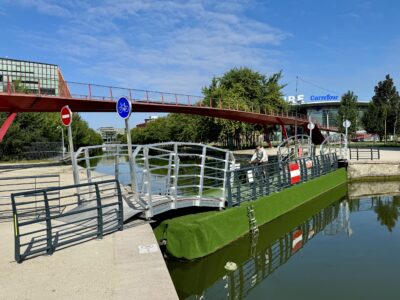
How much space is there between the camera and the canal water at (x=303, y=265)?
753 centimetres

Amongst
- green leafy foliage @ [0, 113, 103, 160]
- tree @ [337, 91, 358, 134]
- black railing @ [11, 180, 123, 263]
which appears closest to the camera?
black railing @ [11, 180, 123, 263]

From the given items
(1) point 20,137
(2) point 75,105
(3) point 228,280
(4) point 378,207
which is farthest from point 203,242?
(1) point 20,137

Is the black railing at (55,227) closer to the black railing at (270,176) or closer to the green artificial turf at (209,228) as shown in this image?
the green artificial turf at (209,228)

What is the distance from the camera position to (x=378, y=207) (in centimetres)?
1603

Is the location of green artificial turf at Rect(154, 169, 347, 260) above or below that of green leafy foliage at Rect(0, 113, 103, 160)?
below

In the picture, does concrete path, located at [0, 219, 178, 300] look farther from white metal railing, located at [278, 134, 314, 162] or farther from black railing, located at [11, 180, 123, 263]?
white metal railing, located at [278, 134, 314, 162]

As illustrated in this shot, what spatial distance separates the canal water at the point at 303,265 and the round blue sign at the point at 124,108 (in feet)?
11.4

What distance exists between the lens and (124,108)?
8.95 m

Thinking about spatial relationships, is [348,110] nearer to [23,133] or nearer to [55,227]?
[23,133]

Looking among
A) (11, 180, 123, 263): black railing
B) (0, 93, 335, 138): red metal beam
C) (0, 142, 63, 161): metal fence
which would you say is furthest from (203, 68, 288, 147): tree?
(11, 180, 123, 263): black railing

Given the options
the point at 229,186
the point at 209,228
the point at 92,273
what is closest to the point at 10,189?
the point at 229,186

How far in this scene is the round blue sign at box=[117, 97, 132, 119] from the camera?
8781mm

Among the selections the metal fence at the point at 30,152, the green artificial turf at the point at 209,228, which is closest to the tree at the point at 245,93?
the metal fence at the point at 30,152

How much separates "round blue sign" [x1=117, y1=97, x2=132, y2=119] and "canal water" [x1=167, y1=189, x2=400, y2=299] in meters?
3.48
